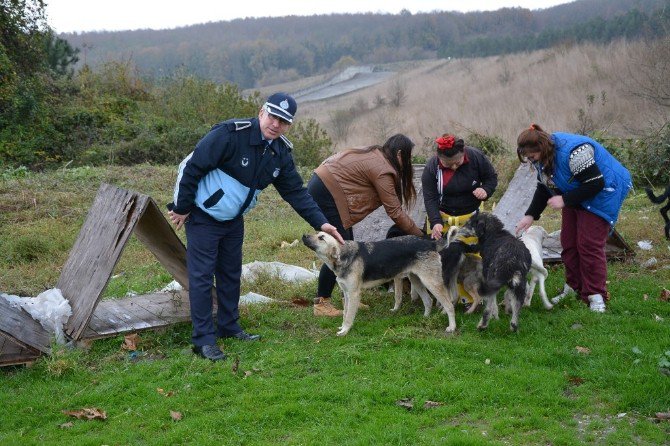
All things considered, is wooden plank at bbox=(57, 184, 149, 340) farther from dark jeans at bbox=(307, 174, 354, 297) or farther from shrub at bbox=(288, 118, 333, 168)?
shrub at bbox=(288, 118, 333, 168)

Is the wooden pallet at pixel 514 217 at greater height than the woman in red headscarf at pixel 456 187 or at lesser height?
lesser

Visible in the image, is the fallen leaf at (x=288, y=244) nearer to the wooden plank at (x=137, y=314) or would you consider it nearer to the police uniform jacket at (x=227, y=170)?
the wooden plank at (x=137, y=314)

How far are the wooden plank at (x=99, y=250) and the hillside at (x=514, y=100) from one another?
16.3 meters

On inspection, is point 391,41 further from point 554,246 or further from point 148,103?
point 554,246

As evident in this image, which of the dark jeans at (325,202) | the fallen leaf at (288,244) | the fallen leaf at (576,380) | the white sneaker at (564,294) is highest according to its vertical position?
the dark jeans at (325,202)

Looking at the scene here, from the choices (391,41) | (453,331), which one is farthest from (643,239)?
(391,41)

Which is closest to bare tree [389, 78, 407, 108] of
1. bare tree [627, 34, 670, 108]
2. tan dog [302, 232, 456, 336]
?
bare tree [627, 34, 670, 108]

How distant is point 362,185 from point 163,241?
2.33 metres

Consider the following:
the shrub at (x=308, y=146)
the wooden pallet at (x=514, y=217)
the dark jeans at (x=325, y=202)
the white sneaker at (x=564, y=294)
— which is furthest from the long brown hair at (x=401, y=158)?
the shrub at (x=308, y=146)

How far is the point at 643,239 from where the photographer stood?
10727 mm

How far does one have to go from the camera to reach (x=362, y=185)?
7.83m

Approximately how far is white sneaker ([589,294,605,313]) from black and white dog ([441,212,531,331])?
0.95 meters

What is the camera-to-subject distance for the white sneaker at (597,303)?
770cm

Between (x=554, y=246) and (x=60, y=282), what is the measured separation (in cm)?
668
